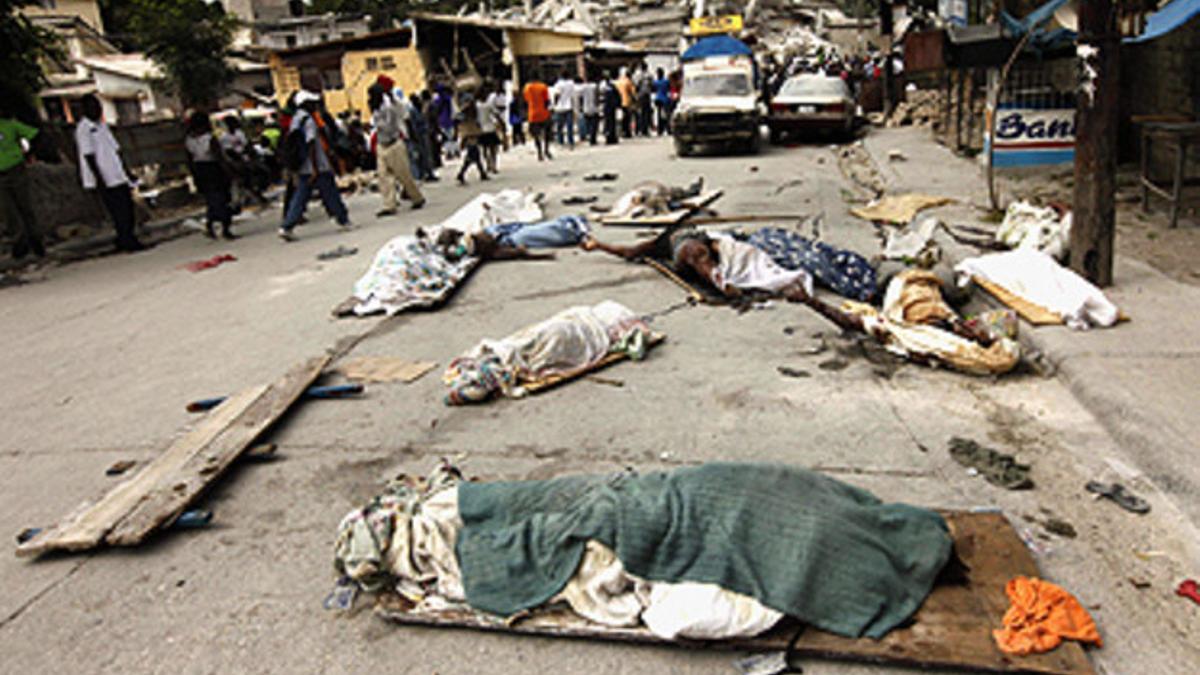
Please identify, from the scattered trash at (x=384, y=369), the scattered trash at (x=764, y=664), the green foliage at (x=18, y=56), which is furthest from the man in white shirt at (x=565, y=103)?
the scattered trash at (x=764, y=664)

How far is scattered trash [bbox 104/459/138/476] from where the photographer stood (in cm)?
468

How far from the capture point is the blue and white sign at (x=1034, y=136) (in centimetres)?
1112

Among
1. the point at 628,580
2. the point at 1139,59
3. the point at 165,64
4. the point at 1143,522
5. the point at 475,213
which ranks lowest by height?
the point at 1143,522

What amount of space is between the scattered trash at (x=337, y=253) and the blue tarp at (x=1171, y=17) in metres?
8.81

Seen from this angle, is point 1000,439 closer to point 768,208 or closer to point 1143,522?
point 1143,522

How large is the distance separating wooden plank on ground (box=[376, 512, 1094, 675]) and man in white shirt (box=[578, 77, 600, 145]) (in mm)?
21301

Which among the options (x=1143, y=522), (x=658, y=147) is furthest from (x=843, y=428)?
(x=658, y=147)

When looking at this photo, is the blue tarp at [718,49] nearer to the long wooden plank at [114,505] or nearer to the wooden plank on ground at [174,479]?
the wooden plank on ground at [174,479]

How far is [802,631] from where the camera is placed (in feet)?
9.34

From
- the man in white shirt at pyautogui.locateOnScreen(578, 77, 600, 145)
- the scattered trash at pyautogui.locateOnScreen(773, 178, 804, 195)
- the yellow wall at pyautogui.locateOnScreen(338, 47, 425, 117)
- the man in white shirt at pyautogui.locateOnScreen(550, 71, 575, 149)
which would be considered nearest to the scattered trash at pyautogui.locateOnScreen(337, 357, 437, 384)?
the scattered trash at pyautogui.locateOnScreen(773, 178, 804, 195)

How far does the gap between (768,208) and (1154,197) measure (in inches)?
181

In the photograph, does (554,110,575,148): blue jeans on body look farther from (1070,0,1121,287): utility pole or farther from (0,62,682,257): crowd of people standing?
(1070,0,1121,287): utility pole

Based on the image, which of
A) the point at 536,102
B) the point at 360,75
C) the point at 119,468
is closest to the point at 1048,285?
the point at 119,468

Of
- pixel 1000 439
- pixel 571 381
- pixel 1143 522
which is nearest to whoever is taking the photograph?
pixel 1143 522
